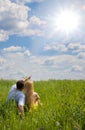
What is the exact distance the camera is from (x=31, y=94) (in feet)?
45.2

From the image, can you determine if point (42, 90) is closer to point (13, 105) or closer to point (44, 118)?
point (13, 105)

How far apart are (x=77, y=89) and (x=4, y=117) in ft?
24.6

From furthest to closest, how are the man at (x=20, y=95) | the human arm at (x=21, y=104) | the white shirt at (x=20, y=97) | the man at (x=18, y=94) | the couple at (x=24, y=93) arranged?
the couple at (x=24, y=93) → the man at (x=18, y=94) → the white shirt at (x=20, y=97) → the man at (x=20, y=95) → the human arm at (x=21, y=104)

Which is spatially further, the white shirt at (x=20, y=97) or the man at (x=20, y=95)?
the white shirt at (x=20, y=97)

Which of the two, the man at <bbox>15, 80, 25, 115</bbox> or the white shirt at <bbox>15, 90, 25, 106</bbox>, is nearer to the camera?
the man at <bbox>15, 80, 25, 115</bbox>

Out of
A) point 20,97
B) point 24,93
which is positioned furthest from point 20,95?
point 24,93

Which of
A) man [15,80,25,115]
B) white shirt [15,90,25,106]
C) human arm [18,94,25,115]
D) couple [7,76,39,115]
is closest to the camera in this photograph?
human arm [18,94,25,115]

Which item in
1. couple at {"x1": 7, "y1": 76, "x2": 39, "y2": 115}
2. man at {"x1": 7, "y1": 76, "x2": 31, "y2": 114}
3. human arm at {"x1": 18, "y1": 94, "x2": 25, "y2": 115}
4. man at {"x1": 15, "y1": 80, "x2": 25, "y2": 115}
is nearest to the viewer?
human arm at {"x1": 18, "y1": 94, "x2": 25, "y2": 115}

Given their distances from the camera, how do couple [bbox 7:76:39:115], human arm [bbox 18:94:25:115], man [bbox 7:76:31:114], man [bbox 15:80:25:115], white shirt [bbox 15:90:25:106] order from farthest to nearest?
couple [bbox 7:76:39:115] < man [bbox 7:76:31:114] < white shirt [bbox 15:90:25:106] < man [bbox 15:80:25:115] < human arm [bbox 18:94:25:115]

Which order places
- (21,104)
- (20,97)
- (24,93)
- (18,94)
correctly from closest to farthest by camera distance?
(21,104)
(20,97)
(18,94)
(24,93)

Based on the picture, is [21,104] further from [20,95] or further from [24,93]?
[24,93]

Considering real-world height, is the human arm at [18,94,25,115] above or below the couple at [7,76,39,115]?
below

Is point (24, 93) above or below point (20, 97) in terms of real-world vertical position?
above

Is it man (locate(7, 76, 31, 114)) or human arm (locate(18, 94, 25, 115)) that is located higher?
man (locate(7, 76, 31, 114))
